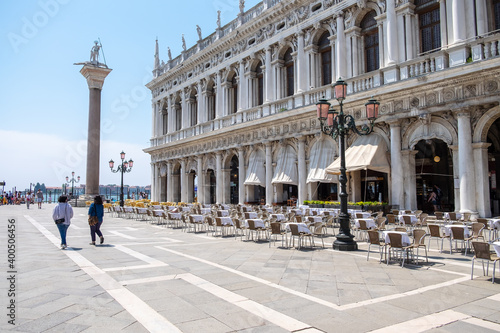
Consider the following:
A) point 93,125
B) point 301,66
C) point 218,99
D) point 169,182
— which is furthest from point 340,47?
point 93,125

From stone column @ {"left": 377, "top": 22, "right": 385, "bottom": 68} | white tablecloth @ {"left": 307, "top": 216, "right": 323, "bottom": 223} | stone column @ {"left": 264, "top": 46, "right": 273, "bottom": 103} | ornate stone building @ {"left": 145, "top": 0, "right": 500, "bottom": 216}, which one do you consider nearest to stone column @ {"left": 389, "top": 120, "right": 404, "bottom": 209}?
ornate stone building @ {"left": 145, "top": 0, "right": 500, "bottom": 216}

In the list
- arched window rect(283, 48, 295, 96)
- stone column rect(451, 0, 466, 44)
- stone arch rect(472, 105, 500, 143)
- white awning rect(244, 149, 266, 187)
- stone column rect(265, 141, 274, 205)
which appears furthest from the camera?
white awning rect(244, 149, 266, 187)

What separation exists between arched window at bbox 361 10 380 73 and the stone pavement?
1405 centimetres

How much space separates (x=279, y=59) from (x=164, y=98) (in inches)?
768

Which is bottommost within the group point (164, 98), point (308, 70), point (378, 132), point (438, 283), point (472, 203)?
point (438, 283)

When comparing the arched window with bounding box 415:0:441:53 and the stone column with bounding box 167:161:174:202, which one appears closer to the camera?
the arched window with bounding box 415:0:441:53

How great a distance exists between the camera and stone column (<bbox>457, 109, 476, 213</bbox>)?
15.8m

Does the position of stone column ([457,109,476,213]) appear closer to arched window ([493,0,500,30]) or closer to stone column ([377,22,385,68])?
arched window ([493,0,500,30])

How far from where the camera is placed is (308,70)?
2425 centimetres

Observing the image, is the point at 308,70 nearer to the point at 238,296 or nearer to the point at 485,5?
the point at 485,5

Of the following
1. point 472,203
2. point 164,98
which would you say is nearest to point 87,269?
point 472,203

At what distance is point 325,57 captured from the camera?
80.1ft

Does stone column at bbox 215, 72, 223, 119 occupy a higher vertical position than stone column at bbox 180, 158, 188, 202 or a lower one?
higher

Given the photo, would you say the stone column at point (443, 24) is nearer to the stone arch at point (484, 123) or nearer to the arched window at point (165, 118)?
the stone arch at point (484, 123)
